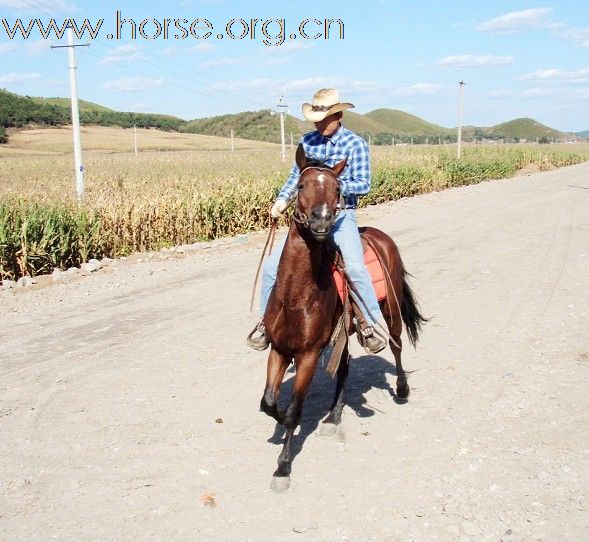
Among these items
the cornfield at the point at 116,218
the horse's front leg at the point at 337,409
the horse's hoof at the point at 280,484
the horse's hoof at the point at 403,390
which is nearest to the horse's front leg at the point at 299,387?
the horse's hoof at the point at 280,484

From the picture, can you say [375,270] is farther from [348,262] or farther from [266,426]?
[266,426]

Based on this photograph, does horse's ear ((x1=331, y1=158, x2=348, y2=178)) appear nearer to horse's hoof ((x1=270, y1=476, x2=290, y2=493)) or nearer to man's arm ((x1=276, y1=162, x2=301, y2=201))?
man's arm ((x1=276, y1=162, x2=301, y2=201))

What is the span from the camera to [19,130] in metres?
97.8

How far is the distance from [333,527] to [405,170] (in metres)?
24.6

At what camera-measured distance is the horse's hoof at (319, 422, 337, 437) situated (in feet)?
18.1

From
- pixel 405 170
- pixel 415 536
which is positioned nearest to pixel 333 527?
pixel 415 536

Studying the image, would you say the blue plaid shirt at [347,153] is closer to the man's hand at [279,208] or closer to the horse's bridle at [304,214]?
the man's hand at [279,208]

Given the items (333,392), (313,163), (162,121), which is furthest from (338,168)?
(162,121)

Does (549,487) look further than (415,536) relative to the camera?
Yes

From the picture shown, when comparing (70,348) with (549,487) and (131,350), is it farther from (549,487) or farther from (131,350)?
(549,487)

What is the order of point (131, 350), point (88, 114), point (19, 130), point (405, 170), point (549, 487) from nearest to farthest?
point (549, 487) → point (131, 350) → point (405, 170) → point (19, 130) → point (88, 114)

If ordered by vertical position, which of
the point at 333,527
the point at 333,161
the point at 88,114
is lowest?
the point at 333,527

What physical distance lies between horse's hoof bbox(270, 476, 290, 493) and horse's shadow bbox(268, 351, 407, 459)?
21.4 inches

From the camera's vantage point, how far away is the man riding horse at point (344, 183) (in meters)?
5.18
